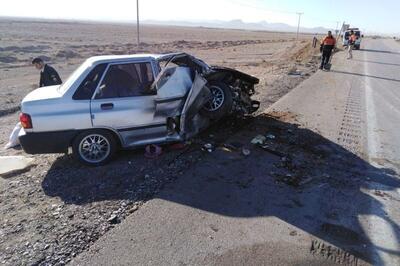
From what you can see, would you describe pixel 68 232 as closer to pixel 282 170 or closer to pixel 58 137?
pixel 58 137

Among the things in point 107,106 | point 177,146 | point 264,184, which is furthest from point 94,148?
point 264,184

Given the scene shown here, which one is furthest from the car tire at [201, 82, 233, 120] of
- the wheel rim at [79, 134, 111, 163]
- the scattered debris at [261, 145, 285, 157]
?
the wheel rim at [79, 134, 111, 163]

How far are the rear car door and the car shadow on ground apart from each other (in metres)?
0.56

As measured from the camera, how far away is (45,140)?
623cm

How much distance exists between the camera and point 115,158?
6836 mm

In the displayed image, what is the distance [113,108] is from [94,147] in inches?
29.4

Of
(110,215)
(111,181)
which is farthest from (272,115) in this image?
(110,215)

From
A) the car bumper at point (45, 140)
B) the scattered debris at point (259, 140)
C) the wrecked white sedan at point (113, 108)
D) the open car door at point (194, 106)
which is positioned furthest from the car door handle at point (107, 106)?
the scattered debris at point (259, 140)

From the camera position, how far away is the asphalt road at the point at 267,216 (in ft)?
13.5

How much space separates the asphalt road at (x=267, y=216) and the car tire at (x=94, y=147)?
4.68 ft

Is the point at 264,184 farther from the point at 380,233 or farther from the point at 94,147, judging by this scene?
the point at 94,147

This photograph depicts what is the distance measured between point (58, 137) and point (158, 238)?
2833 millimetres

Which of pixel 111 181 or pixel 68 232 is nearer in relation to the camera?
pixel 68 232

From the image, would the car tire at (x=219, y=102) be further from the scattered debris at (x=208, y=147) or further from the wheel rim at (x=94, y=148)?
the wheel rim at (x=94, y=148)
